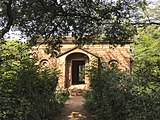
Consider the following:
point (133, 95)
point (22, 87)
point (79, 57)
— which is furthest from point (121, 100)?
point (79, 57)

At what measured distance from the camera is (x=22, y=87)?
906cm

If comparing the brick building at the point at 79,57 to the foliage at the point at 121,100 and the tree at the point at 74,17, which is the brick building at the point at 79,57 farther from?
the tree at the point at 74,17

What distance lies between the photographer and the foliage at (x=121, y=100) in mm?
7754

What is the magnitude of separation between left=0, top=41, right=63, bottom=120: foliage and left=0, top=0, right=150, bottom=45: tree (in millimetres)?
1210

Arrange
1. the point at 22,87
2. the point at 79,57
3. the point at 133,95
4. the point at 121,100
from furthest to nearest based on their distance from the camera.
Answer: the point at 79,57
the point at 22,87
the point at 121,100
the point at 133,95

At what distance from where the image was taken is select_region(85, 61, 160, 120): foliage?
25.4ft

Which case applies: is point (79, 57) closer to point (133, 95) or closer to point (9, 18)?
point (9, 18)

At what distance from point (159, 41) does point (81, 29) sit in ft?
43.4

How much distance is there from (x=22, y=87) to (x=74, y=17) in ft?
11.0

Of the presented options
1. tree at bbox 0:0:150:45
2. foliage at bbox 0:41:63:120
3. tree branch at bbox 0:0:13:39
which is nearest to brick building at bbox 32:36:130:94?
foliage at bbox 0:41:63:120

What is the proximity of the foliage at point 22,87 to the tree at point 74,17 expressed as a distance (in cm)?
121

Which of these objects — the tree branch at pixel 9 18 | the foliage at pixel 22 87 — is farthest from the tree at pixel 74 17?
the foliage at pixel 22 87

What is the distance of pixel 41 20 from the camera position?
1059 centimetres

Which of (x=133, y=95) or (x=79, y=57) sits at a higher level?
(x=79, y=57)
